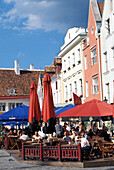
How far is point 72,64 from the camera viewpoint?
107 feet

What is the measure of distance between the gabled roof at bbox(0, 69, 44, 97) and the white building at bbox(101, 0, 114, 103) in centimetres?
3407

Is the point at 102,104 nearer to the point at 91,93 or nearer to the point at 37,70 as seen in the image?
the point at 91,93

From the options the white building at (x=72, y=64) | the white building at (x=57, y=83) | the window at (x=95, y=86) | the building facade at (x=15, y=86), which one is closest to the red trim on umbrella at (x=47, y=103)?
the window at (x=95, y=86)

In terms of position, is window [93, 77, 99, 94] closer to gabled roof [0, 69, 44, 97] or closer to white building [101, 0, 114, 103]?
white building [101, 0, 114, 103]

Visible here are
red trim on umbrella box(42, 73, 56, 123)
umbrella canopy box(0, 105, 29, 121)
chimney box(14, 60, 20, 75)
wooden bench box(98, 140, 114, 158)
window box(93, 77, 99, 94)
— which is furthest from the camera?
chimney box(14, 60, 20, 75)

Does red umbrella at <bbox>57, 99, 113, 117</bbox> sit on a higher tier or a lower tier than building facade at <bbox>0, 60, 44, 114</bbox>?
lower

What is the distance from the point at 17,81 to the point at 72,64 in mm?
30254

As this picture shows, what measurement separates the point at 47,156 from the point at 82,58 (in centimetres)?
1861

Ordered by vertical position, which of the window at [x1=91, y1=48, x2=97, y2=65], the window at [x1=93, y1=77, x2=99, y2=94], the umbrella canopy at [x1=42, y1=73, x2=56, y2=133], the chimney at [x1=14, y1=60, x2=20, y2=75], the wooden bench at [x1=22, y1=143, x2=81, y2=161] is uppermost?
the chimney at [x1=14, y1=60, x2=20, y2=75]

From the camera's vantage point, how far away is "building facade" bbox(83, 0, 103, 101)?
26.0 meters

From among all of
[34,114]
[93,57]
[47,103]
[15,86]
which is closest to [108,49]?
[93,57]

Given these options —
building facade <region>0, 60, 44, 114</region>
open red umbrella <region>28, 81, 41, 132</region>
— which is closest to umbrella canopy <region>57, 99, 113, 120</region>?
open red umbrella <region>28, 81, 41, 132</region>

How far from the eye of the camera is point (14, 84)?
60031 millimetres

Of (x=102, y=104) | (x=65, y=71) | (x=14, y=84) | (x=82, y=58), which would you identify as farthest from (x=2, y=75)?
(x=102, y=104)
